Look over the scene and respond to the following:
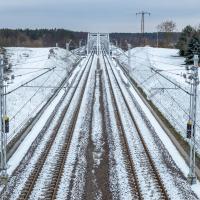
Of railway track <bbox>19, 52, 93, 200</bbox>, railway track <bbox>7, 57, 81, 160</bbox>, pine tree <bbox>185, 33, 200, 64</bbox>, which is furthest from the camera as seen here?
pine tree <bbox>185, 33, 200, 64</bbox>

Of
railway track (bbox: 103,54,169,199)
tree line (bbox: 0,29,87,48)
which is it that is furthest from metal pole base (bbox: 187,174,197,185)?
tree line (bbox: 0,29,87,48)

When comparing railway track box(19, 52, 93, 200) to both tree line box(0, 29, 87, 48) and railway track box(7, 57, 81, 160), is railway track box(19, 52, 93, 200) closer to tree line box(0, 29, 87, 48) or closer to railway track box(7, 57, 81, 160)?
railway track box(7, 57, 81, 160)

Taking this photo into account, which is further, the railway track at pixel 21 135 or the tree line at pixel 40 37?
the tree line at pixel 40 37

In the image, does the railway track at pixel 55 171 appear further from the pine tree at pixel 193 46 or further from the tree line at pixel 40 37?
the tree line at pixel 40 37

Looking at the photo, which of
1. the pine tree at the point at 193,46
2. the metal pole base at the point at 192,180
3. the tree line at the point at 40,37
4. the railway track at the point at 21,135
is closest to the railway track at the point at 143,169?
the metal pole base at the point at 192,180

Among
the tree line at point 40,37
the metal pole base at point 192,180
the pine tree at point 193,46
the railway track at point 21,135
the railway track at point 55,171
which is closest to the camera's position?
the railway track at point 55,171

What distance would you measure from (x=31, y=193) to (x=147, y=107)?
2211 centimetres

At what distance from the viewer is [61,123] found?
3388 centimetres

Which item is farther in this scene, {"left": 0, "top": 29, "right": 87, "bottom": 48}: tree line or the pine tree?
{"left": 0, "top": 29, "right": 87, "bottom": 48}: tree line

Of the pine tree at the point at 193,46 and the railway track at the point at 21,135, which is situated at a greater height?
the pine tree at the point at 193,46

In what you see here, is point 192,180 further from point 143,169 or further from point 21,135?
point 21,135

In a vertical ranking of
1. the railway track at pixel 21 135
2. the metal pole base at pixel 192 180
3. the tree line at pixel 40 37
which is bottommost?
the metal pole base at pixel 192 180

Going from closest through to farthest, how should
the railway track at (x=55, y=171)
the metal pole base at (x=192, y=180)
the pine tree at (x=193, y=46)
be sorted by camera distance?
the railway track at (x=55, y=171) → the metal pole base at (x=192, y=180) → the pine tree at (x=193, y=46)

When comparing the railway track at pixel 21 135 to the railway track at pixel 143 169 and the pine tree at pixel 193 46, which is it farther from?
the pine tree at pixel 193 46
